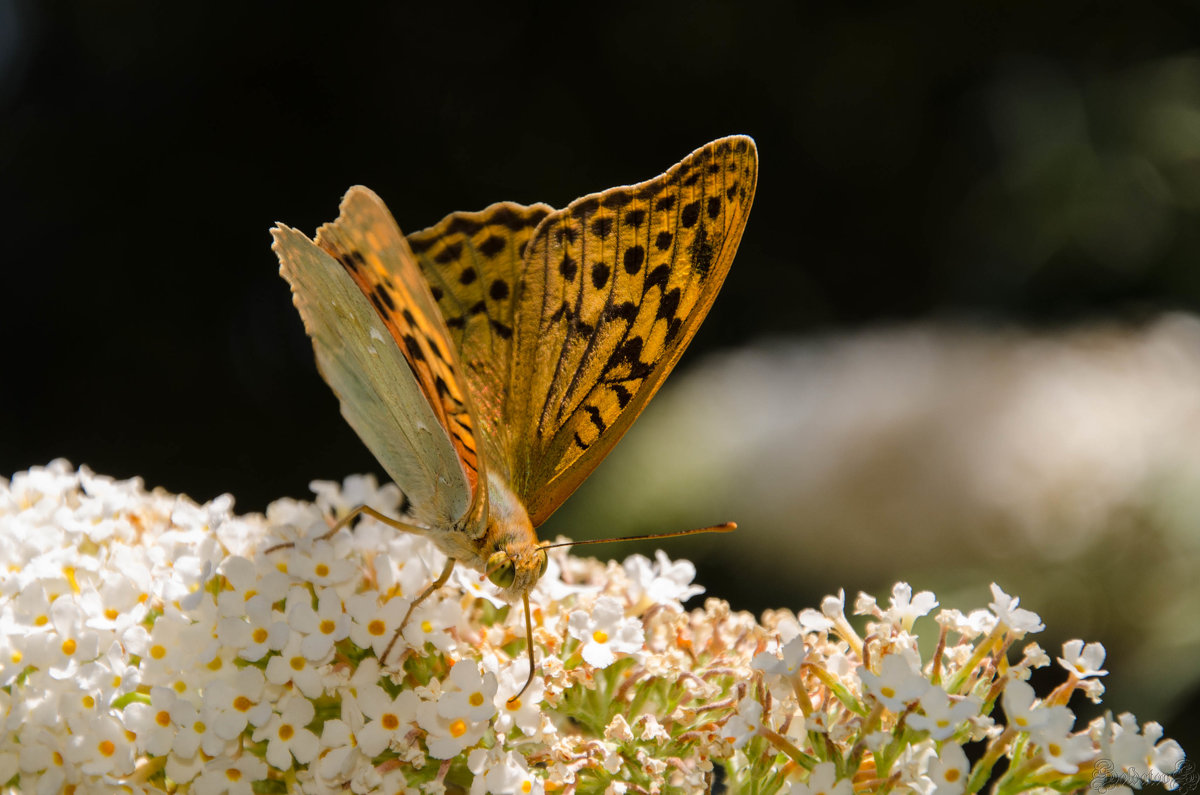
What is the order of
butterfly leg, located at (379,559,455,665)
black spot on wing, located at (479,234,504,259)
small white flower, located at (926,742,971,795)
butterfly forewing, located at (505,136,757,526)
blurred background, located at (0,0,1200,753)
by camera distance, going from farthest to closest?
blurred background, located at (0,0,1200,753), black spot on wing, located at (479,234,504,259), butterfly forewing, located at (505,136,757,526), butterfly leg, located at (379,559,455,665), small white flower, located at (926,742,971,795)

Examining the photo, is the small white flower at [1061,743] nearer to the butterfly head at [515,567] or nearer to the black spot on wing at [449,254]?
the butterfly head at [515,567]

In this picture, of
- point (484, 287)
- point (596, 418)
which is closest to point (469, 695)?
point (596, 418)

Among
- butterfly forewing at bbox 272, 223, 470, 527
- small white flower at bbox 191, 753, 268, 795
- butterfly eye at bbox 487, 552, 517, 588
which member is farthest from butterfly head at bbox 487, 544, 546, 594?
small white flower at bbox 191, 753, 268, 795

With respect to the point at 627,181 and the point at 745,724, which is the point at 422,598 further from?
the point at 627,181

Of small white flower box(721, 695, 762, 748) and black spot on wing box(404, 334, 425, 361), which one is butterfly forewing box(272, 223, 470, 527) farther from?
small white flower box(721, 695, 762, 748)

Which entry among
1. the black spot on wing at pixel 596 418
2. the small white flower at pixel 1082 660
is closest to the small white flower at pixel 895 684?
the small white flower at pixel 1082 660

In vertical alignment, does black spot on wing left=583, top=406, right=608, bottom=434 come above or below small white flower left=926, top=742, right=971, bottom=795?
above

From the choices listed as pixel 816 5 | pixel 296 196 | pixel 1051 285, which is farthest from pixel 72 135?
pixel 1051 285

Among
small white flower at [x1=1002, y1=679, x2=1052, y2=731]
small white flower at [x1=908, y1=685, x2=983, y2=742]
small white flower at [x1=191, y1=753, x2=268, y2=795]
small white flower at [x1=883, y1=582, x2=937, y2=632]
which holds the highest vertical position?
small white flower at [x1=191, y1=753, x2=268, y2=795]
